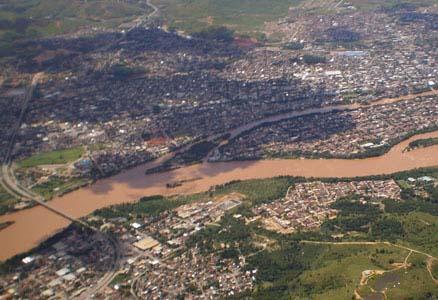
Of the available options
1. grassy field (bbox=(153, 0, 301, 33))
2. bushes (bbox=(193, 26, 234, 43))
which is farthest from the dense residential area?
grassy field (bbox=(153, 0, 301, 33))

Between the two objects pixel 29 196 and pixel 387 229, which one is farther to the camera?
pixel 29 196

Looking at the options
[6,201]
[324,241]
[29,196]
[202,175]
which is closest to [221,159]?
[202,175]

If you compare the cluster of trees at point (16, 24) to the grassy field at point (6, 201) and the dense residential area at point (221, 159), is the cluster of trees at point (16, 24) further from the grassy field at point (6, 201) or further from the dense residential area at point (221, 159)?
the grassy field at point (6, 201)

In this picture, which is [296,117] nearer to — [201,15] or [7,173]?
[7,173]

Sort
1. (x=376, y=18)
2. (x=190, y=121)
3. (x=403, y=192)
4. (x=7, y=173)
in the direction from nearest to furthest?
(x=403, y=192) < (x=7, y=173) < (x=190, y=121) < (x=376, y=18)

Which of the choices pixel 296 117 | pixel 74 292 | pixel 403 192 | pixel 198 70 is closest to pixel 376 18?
pixel 198 70

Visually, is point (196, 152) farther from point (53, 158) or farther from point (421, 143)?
point (421, 143)

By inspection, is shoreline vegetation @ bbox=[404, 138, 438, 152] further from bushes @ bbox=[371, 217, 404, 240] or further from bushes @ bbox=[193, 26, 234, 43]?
bushes @ bbox=[193, 26, 234, 43]
